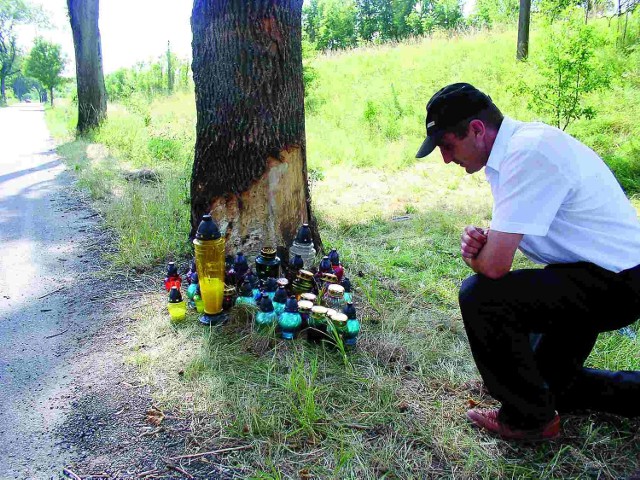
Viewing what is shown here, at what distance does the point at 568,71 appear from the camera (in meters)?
6.82

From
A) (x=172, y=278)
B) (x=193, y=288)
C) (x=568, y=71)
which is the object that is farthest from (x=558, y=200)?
(x=568, y=71)

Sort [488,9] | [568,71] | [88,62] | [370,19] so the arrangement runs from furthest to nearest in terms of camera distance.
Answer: [370,19] → [488,9] → [88,62] → [568,71]

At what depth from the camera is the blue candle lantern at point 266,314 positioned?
268cm

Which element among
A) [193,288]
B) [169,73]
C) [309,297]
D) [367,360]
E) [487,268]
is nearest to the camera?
[487,268]

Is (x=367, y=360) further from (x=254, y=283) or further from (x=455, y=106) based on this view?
(x=455, y=106)

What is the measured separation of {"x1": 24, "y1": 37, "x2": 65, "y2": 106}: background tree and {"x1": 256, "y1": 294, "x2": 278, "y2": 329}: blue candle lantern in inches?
1667

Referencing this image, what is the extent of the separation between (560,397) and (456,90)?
1.50 m

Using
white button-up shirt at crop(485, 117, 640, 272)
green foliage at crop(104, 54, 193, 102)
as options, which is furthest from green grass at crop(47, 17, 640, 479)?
green foliage at crop(104, 54, 193, 102)

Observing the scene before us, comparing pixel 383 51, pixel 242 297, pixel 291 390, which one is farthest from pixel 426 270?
pixel 383 51

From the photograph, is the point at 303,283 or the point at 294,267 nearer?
the point at 303,283

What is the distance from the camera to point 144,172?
6848 millimetres

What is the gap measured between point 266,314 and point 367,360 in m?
0.63

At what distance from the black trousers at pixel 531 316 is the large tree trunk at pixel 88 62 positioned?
1155cm

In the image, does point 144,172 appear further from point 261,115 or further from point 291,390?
point 291,390
